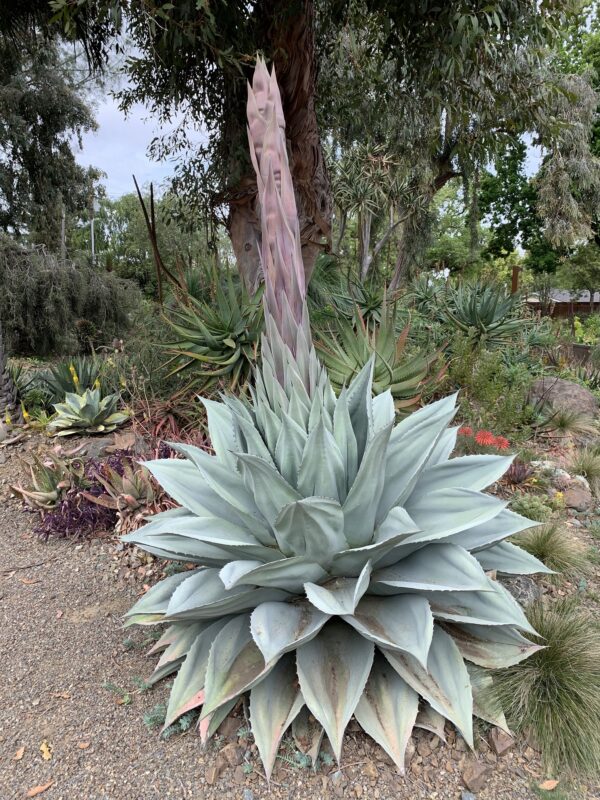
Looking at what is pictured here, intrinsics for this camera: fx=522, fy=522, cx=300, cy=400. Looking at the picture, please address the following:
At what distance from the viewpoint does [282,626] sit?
1.85 metres

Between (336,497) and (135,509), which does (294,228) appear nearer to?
(336,497)

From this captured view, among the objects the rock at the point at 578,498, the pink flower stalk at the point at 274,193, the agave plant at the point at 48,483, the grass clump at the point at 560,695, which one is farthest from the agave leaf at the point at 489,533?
the agave plant at the point at 48,483

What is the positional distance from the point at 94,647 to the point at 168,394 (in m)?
3.26

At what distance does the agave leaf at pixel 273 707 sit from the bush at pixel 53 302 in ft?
40.8

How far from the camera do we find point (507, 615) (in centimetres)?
195

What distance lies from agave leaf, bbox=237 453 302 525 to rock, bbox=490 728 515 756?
112 centimetres

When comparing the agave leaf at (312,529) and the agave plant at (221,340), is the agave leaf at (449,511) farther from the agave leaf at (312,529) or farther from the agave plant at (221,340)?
the agave plant at (221,340)

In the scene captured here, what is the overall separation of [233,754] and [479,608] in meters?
1.05

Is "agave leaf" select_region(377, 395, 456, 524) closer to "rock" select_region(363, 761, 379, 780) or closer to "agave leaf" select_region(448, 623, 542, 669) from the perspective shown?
"agave leaf" select_region(448, 623, 542, 669)

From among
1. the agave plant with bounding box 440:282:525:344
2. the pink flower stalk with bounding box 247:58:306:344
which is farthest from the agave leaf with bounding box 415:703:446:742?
the agave plant with bounding box 440:282:525:344

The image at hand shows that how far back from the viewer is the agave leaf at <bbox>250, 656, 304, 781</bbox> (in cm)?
175

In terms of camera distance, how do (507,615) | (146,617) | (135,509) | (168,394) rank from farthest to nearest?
(168,394), (135,509), (146,617), (507,615)

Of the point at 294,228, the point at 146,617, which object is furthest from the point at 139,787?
the point at 294,228

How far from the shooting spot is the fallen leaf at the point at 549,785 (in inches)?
69.6
